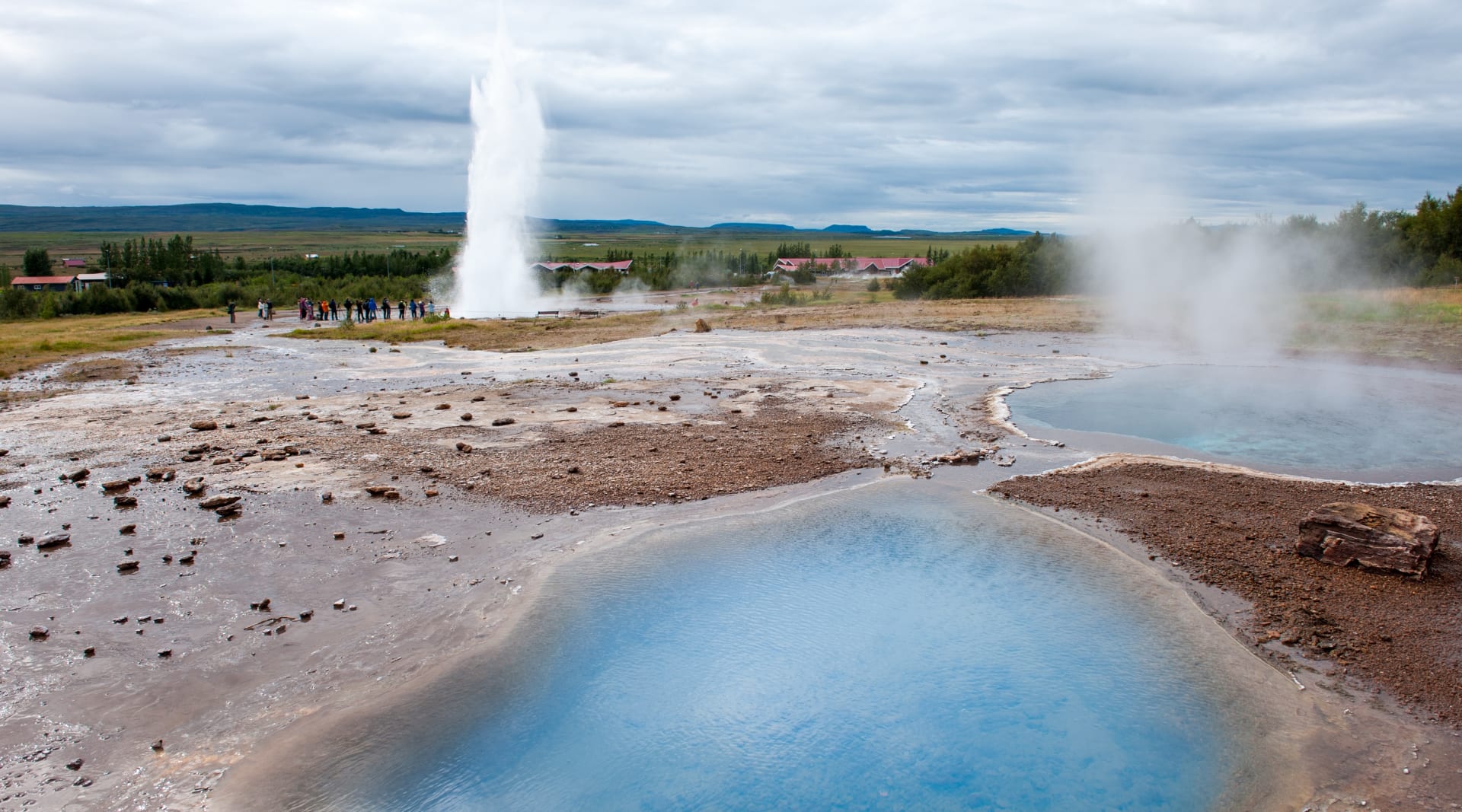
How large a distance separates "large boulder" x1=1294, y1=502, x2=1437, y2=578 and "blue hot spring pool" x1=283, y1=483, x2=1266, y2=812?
134 centimetres

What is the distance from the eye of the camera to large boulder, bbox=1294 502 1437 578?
647 centimetres

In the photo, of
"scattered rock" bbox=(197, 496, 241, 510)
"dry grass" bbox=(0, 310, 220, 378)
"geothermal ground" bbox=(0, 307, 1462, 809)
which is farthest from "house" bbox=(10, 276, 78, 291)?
"scattered rock" bbox=(197, 496, 241, 510)

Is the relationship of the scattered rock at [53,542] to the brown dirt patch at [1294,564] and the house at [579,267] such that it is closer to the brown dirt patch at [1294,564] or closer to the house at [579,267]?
the brown dirt patch at [1294,564]

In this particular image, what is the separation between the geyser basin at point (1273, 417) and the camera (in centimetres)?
1023

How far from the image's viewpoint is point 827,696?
5.21m

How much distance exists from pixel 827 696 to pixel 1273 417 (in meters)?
10.4

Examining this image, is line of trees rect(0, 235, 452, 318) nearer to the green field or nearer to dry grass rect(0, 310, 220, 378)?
dry grass rect(0, 310, 220, 378)

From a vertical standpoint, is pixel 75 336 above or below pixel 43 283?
below

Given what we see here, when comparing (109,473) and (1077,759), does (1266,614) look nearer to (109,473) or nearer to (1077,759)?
(1077,759)

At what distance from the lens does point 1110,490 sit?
29.1 ft

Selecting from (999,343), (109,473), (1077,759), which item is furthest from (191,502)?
(999,343)

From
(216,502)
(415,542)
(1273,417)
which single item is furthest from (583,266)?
(415,542)

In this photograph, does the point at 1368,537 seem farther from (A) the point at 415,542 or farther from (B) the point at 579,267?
(B) the point at 579,267

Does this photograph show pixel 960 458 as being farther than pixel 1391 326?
No
